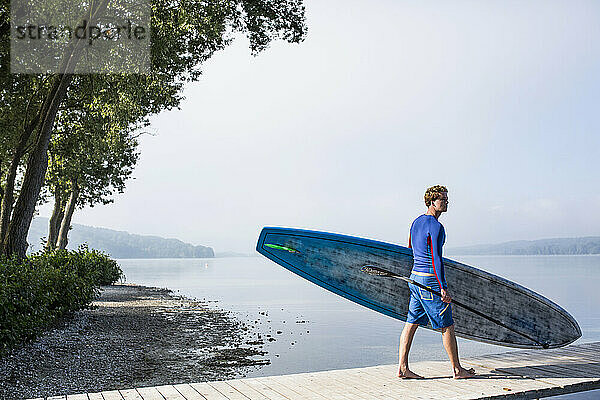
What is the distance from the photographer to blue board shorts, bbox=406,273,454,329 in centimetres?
589

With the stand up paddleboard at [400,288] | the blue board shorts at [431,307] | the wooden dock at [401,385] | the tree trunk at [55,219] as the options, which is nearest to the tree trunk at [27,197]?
the stand up paddleboard at [400,288]

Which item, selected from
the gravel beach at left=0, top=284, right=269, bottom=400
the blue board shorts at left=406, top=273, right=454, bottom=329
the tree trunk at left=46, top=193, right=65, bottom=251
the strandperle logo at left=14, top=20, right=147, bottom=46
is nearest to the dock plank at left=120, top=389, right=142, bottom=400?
the gravel beach at left=0, top=284, right=269, bottom=400

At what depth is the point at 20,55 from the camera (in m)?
14.1

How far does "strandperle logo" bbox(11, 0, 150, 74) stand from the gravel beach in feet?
17.8

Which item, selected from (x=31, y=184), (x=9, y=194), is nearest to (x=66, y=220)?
(x=9, y=194)

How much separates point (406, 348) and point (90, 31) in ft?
32.9

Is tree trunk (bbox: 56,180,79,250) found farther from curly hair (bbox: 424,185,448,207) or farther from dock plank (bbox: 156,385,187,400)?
curly hair (bbox: 424,185,448,207)

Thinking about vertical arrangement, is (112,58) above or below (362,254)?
above

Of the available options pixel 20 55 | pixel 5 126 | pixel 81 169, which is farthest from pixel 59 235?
pixel 20 55

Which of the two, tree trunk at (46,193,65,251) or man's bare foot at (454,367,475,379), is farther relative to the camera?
tree trunk at (46,193,65,251)

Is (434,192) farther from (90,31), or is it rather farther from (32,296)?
(90,31)

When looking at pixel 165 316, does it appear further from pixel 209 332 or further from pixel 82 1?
pixel 82 1

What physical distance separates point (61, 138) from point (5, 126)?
1.56 m

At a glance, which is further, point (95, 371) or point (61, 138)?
point (61, 138)
